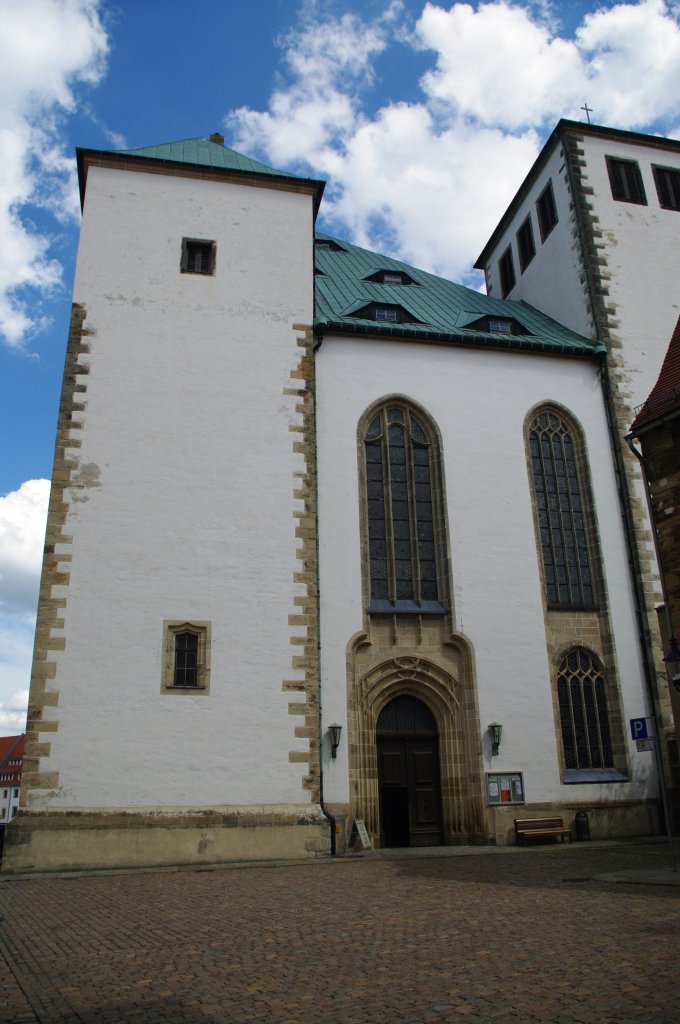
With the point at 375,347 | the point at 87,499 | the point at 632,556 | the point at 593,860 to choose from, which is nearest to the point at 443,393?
the point at 375,347

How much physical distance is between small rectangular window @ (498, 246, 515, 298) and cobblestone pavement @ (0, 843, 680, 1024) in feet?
67.0

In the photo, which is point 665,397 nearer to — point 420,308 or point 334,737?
point 334,737

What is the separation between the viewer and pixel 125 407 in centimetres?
1576

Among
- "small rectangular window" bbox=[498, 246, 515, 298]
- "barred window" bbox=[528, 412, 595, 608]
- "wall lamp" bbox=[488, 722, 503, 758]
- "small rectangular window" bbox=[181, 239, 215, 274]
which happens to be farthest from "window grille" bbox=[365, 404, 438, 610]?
"small rectangular window" bbox=[498, 246, 515, 298]

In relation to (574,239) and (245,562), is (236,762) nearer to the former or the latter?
(245,562)

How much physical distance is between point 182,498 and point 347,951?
33.9 feet

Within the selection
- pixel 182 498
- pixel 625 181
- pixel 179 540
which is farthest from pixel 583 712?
pixel 625 181

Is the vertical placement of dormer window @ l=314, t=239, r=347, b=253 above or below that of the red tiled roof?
above

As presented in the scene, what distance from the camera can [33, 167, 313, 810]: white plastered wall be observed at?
13641 mm

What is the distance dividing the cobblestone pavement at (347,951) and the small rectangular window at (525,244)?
63.2ft

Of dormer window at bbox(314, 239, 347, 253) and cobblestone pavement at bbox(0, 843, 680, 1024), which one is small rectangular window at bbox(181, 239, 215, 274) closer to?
dormer window at bbox(314, 239, 347, 253)

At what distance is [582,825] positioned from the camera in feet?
51.6

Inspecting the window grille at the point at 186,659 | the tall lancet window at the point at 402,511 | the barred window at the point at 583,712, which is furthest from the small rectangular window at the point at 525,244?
the window grille at the point at 186,659

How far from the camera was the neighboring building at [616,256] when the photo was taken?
19078mm
